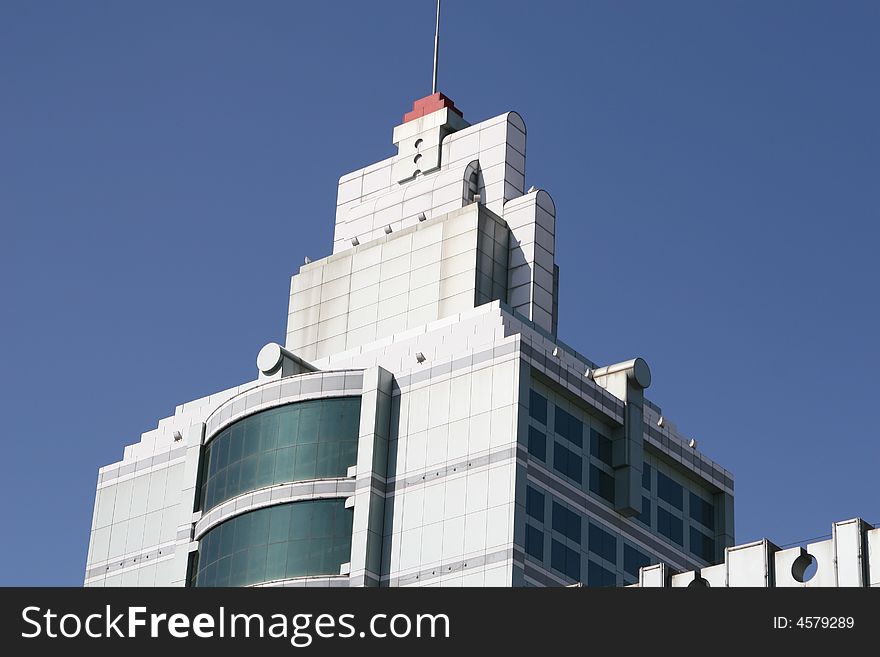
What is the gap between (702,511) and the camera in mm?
129750

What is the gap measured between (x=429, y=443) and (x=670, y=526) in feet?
58.3

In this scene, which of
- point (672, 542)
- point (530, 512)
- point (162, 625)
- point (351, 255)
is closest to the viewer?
point (162, 625)

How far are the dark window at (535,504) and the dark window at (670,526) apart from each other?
12.6 metres

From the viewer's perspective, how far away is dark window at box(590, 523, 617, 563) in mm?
117938

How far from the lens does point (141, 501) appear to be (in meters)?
130

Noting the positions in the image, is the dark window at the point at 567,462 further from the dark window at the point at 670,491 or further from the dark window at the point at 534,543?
the dark window at the point at 670,491

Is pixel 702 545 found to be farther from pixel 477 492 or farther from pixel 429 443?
pixel 429 443

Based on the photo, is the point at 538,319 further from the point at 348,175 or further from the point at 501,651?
the point at 501,651

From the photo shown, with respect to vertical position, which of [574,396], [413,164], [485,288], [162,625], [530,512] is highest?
[413,164]

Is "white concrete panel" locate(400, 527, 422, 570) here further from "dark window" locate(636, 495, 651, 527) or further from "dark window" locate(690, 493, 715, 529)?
"dark window" locate(690, 493, 715, 529)

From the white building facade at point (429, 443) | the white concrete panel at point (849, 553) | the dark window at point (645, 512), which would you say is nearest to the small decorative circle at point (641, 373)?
the white building facade at point (429, 443)

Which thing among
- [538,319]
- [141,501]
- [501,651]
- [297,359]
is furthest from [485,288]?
[501,651]

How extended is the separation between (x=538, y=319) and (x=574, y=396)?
8.54 meters

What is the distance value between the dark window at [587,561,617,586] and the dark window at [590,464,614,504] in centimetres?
461
